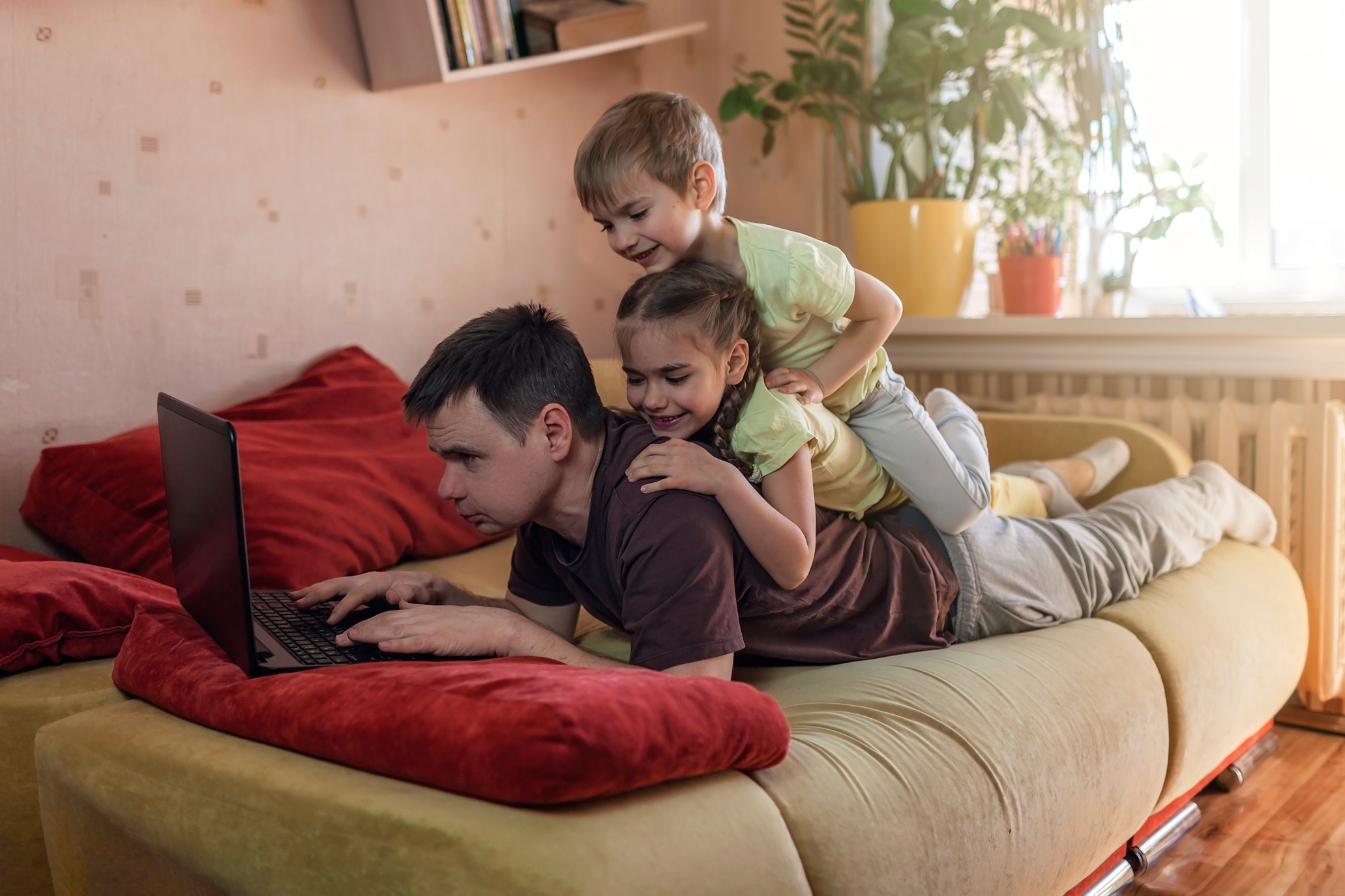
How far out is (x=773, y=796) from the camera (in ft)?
3.21

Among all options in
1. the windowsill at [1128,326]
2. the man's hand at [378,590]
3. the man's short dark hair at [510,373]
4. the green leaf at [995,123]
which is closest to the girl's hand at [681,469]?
the man's short dark hair at [510,373]

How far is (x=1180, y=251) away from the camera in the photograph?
9.55 feet

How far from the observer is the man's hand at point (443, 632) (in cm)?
116

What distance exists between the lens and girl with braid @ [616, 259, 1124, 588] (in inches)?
48.1

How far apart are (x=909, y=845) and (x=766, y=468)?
457 millimetres

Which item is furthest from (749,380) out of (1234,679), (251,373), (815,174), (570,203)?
(815,174)

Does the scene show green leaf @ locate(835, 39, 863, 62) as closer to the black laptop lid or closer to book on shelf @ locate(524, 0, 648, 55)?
book on shelf @ locate(524, 0, 648, 55)

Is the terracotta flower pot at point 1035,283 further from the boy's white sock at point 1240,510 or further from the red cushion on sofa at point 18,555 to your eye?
the red cushion on sofa at point 18,555

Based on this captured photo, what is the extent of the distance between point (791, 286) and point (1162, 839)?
3.35 feet

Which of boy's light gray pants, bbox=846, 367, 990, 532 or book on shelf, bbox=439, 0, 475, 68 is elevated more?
book on shelf, bbox=439, 0, 475, 68

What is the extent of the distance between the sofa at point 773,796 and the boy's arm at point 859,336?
393 mm

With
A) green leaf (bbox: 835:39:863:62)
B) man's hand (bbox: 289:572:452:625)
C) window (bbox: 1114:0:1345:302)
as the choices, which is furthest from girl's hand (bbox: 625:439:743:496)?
window (bbox: 1114:0:1345:302)

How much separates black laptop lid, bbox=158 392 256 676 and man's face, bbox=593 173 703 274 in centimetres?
58

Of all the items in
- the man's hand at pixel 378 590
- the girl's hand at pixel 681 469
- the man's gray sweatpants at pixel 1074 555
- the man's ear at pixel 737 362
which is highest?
the man's ear at pixel 737 362
